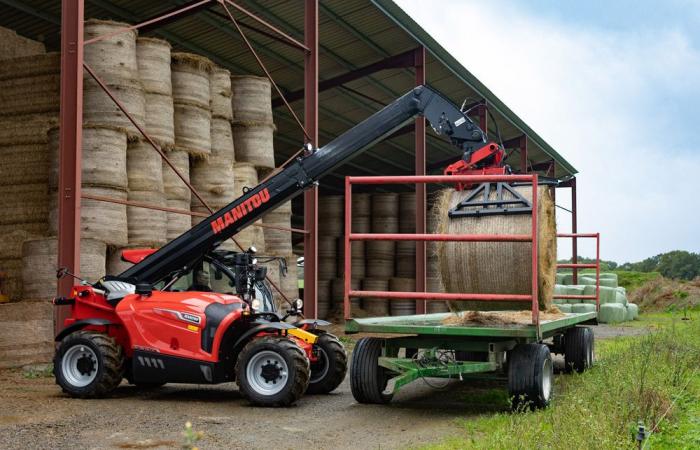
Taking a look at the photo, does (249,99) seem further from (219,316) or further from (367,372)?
(367,372)

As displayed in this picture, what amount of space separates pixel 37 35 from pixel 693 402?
Answer: 15481 millimetres

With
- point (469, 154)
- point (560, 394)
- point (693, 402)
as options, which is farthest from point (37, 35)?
point (693, 402)

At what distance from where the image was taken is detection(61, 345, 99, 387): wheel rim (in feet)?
31.0

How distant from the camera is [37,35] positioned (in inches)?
739

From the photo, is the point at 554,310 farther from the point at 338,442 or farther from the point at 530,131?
the point at 530,131

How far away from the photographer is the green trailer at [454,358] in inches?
324

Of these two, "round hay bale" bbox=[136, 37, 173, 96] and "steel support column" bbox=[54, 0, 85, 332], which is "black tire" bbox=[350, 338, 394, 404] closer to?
"steel support column" bbox=[54, 0, 85, 332]

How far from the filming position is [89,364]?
9.52 meters

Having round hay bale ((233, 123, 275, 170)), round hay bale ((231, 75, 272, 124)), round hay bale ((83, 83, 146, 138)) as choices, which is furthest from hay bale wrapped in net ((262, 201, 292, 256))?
round hay bale ((83, 83, 146, 138))

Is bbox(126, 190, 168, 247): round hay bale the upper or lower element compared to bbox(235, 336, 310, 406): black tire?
upper

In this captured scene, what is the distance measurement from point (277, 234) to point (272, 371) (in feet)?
28.3

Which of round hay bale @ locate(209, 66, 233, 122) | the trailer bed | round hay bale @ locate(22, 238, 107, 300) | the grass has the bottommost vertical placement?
the grass

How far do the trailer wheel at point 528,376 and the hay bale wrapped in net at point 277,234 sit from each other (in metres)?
9.34

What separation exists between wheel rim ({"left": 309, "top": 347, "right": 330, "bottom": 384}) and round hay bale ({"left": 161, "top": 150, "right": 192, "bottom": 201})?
17.3 feet
